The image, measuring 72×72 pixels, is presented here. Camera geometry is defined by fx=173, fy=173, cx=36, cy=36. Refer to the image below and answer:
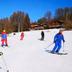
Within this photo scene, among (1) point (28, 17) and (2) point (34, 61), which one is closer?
(2) point (34, 61)

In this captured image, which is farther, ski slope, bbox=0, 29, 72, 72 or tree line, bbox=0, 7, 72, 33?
tree line, bbox=0, 7, 72, 33

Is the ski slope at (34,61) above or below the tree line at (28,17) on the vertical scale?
below

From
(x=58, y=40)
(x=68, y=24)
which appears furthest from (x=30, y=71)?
(x=68, y=24)

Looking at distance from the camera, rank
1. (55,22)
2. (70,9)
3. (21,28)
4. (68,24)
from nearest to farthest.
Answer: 1. (68,24)
2. (21,28)
3. (55,22)
4. (70,9)

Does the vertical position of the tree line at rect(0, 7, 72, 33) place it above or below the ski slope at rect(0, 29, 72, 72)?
above

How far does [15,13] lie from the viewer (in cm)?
10494

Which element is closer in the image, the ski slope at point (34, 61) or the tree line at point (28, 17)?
the ski slope at point (34, 61)

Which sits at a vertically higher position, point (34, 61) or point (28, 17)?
point (28, 17)

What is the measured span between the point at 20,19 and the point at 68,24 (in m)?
36.6

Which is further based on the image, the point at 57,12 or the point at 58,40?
the point at 57,12

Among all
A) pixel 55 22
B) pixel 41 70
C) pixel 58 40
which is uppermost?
pixel 55 22

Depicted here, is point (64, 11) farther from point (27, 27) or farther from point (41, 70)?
point (41, 70)

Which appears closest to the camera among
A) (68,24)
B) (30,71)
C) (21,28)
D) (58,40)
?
(30,71)

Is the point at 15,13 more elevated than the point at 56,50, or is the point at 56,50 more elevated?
the point at 15,13
